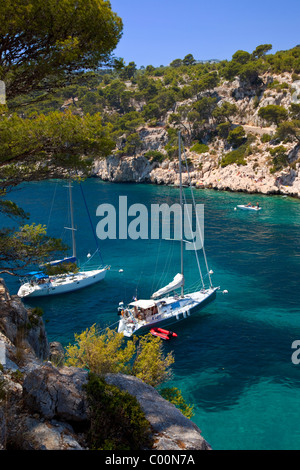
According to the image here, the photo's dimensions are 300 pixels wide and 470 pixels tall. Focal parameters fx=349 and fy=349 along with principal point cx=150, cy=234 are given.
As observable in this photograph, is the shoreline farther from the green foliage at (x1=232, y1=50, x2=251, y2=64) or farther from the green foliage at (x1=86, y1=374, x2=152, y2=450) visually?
the green foliage at (x1=86, y1=374, x2=152, y2=450)

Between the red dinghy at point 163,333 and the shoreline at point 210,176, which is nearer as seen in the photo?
the red dinghy at point 163,333

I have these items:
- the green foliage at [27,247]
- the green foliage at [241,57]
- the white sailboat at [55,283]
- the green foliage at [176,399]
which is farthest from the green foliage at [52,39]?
the green foliage at [241,57]

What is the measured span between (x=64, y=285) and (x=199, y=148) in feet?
239

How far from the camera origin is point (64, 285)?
32.4 m

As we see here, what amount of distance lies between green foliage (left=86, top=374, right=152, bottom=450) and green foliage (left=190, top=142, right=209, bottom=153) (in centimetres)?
9055

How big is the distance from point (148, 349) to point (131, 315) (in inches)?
404

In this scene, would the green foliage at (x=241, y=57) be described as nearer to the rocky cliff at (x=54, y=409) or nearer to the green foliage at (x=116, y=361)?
the green foliage at (x=116, y=361)

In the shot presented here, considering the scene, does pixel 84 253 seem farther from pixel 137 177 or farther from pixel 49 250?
pixel 137 177

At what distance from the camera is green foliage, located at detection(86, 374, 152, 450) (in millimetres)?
8523

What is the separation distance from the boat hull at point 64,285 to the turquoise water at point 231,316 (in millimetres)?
698

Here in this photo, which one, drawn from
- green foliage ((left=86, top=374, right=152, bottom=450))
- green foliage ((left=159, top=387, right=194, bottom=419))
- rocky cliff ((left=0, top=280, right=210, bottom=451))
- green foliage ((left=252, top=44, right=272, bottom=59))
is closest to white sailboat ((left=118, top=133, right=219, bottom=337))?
green foliage ((left=159, top=387, right=194, bottom=419))

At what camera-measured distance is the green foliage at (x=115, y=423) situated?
8.52 m

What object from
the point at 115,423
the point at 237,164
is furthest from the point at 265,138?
the point at 115,423

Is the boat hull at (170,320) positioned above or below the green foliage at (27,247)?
below
